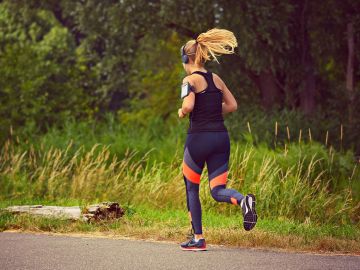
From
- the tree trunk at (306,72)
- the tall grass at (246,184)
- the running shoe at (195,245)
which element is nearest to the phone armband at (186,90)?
the running shoe at (195,245)

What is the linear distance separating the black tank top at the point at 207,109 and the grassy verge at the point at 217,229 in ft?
4.85

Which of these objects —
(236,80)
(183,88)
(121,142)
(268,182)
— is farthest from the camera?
(236,80)

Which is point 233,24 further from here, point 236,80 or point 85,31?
point 85,31

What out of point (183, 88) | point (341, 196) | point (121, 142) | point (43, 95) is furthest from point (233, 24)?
point (183, 88)

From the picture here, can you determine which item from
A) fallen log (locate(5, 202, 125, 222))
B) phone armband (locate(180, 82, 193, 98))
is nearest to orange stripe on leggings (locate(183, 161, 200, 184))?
phone armband (locate(180, 82, 193, 98))

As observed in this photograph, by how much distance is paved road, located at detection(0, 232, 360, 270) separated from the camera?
25.1 ft

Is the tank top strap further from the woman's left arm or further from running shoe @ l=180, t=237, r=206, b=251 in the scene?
running shoe @ l=180, t=237, r=206, b=251

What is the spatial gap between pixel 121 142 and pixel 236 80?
5418mm

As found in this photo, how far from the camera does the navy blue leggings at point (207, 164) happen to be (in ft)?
26.8

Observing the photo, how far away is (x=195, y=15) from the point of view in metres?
21.2

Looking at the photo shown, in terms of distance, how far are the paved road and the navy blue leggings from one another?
0.48 m

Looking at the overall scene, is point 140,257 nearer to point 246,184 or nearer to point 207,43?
point 207,43

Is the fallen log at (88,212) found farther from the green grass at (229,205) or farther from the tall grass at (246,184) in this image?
the tall grass at (246,184)

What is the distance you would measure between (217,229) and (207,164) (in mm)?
1495
